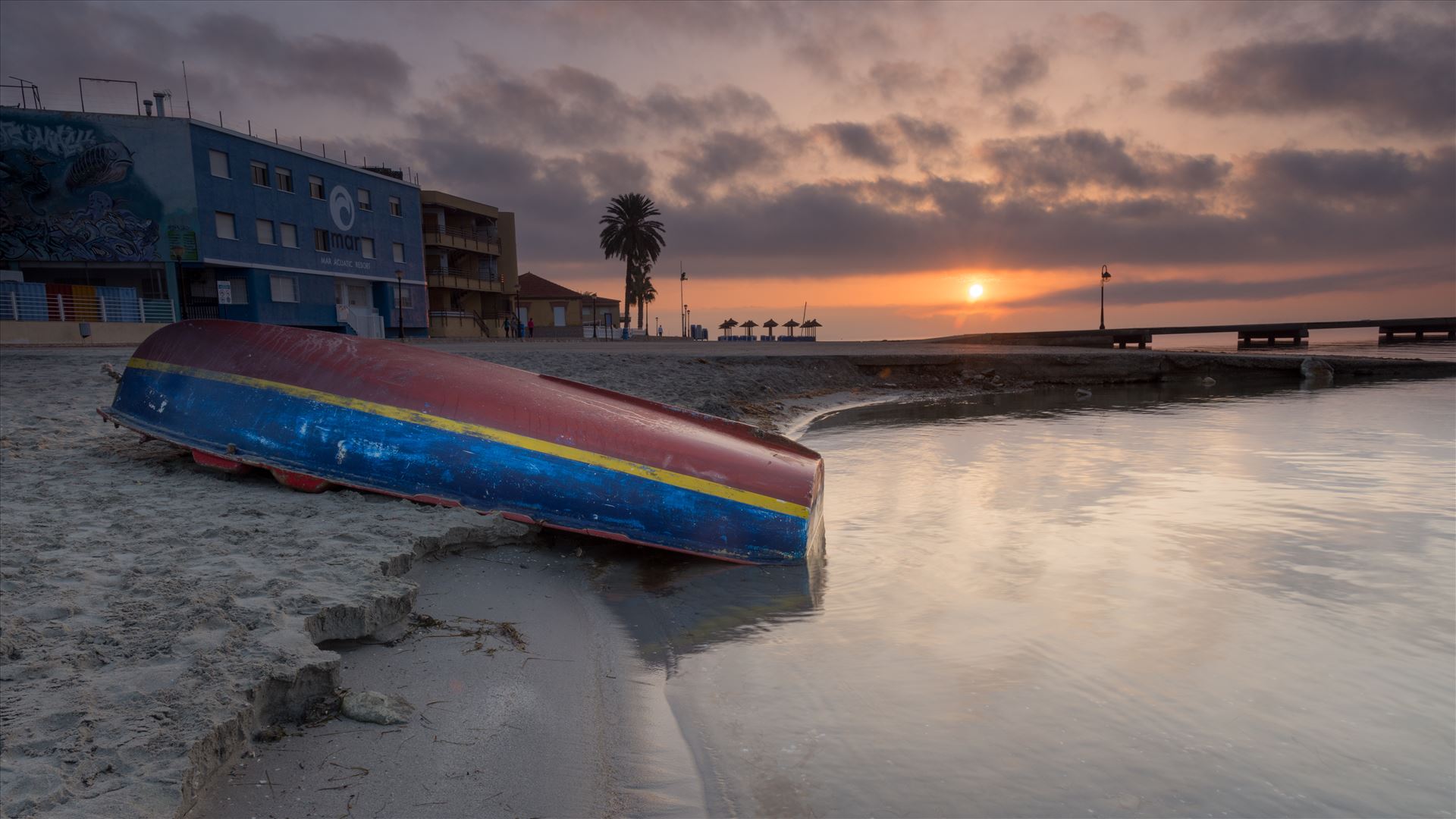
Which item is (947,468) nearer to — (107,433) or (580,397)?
(580,397)

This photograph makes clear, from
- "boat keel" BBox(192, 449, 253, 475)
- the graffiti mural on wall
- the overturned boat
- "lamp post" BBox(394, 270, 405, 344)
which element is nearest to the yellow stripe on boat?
the overturned boat

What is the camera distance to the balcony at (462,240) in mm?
43000

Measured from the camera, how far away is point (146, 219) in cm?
2620

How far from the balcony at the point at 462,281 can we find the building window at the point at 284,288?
1148cm

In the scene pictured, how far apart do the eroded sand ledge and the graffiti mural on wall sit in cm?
2343

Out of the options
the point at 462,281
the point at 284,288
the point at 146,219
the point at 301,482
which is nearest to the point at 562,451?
the point at 301,482

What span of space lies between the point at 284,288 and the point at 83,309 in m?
7.87

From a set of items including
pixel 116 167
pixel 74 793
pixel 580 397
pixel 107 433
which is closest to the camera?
pixel 74 793

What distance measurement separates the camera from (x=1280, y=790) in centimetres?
286

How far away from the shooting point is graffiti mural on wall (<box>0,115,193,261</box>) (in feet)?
83.4

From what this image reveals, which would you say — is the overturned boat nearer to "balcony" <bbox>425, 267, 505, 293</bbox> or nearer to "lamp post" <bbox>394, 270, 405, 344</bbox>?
"lamp post" <bbox>394, 270, 405, 344</bbox>

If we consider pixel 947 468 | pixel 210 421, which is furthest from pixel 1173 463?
pixel 210 421

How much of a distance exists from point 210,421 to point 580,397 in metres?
2.58

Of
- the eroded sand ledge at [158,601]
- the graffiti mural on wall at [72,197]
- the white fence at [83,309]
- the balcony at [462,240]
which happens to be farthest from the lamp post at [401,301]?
the eroded sand ledge at [158,601]
